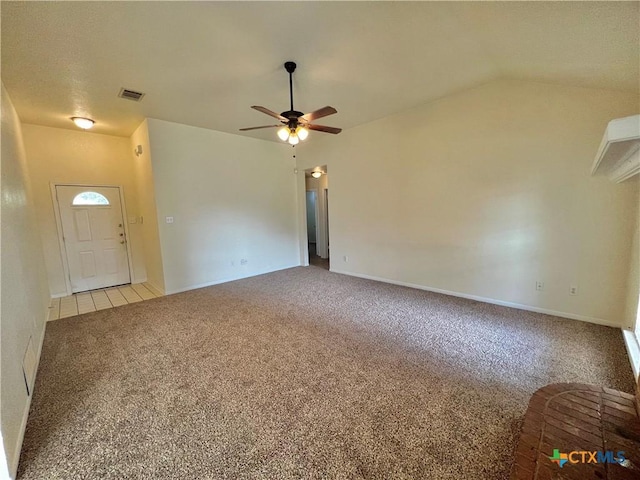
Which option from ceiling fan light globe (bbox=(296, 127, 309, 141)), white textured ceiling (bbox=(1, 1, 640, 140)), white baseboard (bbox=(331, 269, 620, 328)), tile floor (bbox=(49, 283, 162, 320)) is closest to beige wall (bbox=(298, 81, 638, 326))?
white baseboard (bbox=(331, 269, 620, 328))

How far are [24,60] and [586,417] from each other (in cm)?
517

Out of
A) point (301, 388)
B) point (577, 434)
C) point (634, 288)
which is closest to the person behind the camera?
point (577, 434)

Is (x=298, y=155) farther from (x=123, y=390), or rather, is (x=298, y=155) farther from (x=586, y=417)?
(x=586, y=417)

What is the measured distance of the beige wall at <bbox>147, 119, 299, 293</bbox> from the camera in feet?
14.9

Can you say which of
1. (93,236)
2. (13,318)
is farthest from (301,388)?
(93,236)

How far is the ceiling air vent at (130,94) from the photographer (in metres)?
3.30

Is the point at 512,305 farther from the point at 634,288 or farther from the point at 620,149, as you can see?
the point at 620,149

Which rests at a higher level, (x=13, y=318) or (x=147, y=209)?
(x=147, y=209)

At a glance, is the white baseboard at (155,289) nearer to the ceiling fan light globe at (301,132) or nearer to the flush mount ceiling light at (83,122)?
the flush mount ceiling light at (83,122)

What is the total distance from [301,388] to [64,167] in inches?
226

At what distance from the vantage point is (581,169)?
2947 millimetres

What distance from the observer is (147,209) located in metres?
4.81

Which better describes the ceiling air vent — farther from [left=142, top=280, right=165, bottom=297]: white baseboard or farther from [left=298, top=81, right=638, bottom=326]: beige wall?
[left=298, top=81, right=638, bottom=326]: beige wall

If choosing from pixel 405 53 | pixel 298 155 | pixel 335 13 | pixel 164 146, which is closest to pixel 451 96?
pixel 405 53
